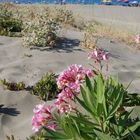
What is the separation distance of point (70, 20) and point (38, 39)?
5858 mm

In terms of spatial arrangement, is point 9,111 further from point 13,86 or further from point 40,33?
point 40,33

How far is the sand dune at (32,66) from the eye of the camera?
21.7ft

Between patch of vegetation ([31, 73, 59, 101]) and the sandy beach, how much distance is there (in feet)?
0.34

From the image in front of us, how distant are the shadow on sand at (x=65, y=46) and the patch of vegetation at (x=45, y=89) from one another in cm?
310

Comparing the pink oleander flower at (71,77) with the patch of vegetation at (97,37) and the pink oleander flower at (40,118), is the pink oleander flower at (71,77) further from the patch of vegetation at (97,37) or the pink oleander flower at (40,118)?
the patch of vegetation at (97,37)

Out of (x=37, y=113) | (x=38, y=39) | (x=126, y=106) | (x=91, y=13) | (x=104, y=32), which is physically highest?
(x=37, y=113)

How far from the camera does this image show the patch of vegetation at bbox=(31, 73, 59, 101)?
731 centimetres

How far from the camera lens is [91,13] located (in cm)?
3362

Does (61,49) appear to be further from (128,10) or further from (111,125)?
(128,10)

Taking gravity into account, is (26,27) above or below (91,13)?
above

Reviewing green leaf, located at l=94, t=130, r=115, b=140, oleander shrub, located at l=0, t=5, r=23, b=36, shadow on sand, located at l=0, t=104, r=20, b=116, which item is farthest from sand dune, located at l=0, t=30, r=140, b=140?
green leaf, located at l=94, t=130, r=115, b=140

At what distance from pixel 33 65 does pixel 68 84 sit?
15.9 ft

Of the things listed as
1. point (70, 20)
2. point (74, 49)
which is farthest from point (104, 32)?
point (74, 49)

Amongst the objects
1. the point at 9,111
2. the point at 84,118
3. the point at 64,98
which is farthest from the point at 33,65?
the point at 84,118
